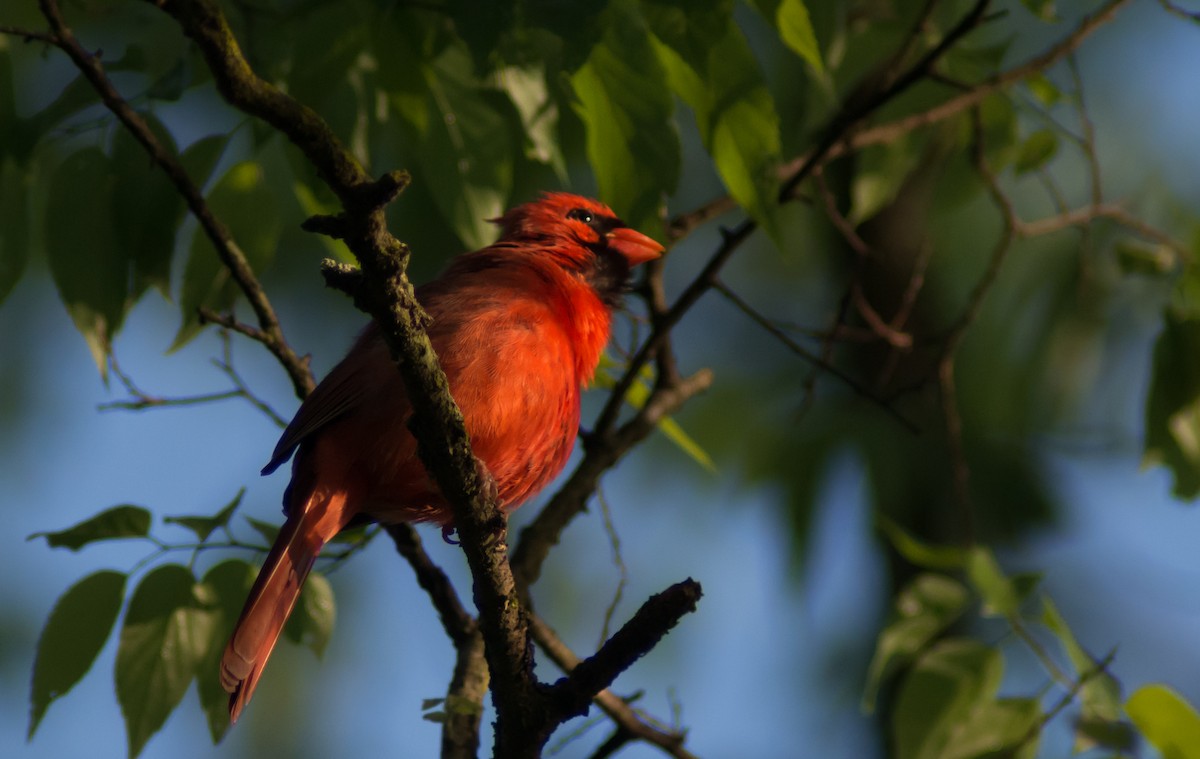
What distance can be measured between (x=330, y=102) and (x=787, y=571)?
14.8ft

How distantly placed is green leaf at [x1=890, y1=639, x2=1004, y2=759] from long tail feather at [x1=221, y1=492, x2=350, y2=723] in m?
1.59

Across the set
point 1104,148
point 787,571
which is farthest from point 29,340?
point 1104,148

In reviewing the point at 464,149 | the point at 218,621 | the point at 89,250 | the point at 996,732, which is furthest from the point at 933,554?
the point at 89,250

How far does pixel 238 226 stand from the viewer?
11.2 ft

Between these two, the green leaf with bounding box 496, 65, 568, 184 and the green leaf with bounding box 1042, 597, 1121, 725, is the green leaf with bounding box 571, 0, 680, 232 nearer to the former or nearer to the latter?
the green leaf with bounding box 496, 65, 568, 184

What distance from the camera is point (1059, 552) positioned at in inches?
329

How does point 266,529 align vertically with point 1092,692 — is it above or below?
above

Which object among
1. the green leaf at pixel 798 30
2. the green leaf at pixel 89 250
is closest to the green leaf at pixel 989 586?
the green leaf at pixel 798 30

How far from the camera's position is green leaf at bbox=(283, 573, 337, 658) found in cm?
324

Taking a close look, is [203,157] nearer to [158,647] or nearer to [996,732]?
[158,647]

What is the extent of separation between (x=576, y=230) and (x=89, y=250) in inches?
61.3

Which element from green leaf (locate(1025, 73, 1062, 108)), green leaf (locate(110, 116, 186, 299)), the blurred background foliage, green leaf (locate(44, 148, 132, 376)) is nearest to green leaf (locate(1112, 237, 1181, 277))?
the blurred background foliage

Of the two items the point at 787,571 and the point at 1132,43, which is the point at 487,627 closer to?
the point at 787,571

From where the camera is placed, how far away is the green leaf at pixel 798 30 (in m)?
2.84
